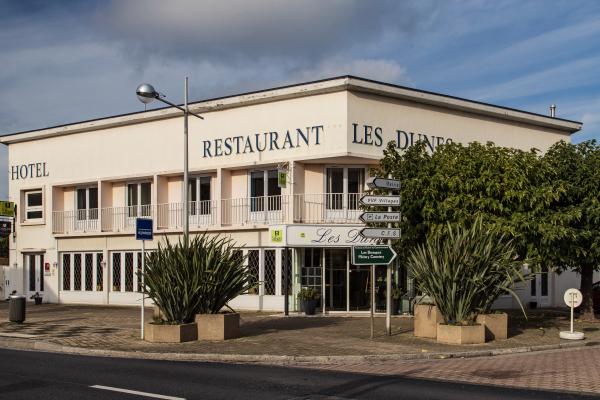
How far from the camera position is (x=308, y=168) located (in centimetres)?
2780

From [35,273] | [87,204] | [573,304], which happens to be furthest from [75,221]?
[573,304]

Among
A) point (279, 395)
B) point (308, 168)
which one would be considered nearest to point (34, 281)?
point (308, 168)

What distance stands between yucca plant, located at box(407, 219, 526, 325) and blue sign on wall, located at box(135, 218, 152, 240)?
21.9 feet

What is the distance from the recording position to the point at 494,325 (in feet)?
58.6

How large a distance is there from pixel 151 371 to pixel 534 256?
12152 millimetres

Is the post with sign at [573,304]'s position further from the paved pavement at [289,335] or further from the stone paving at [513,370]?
the stone paving at [513,370]

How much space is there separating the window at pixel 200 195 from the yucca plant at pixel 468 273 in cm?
1424

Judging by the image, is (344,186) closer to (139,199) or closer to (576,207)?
(576,207)

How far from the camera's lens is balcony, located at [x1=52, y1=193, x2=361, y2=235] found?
27.2 meters

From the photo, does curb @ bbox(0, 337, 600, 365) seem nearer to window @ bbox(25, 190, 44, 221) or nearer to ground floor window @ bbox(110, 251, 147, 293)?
ground floor window @ bbox(110, 251, 147, 293)

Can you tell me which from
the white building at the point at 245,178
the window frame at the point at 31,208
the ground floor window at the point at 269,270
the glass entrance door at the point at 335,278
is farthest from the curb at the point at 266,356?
the window frame at the point at 31,208

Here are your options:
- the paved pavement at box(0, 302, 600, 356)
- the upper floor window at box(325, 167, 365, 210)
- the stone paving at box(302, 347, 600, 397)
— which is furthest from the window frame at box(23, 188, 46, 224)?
the stone paving at box(302, 347, 600, 397)

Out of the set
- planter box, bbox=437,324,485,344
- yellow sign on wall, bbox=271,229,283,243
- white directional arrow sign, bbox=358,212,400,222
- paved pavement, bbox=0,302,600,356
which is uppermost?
white directional arrow sign, bbox=358,212,400,222

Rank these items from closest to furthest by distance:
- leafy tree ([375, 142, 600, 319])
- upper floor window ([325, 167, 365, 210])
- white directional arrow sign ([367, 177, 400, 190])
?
white directional arrow sign ([367, 177, 400, 190]) < leafy tree ([375, 142, 600, 319]) < upper floor window ([325, 167, 365, 210])
